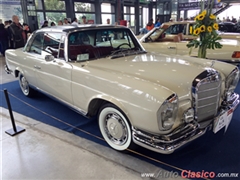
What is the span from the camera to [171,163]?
2275 mm

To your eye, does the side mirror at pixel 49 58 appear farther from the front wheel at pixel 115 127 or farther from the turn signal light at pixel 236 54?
the turn signal light at pixel 236 54

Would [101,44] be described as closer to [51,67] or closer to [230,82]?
[51,67]

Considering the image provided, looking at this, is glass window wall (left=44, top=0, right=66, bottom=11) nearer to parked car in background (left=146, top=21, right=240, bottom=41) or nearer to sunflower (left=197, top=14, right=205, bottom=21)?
parked car in background (left=146, top=21, right=240, bottom=41)

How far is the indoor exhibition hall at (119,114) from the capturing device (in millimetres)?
2041

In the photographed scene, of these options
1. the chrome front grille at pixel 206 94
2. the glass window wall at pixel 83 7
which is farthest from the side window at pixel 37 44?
the glass window wall at pixel 83 7

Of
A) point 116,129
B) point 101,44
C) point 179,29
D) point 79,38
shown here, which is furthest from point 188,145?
point 179,29

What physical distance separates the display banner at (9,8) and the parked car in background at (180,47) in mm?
8094

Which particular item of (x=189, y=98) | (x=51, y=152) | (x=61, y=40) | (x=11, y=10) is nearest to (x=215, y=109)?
(x=189, y=98)

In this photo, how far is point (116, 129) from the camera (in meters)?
2.41

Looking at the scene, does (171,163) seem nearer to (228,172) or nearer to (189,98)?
(228,172)

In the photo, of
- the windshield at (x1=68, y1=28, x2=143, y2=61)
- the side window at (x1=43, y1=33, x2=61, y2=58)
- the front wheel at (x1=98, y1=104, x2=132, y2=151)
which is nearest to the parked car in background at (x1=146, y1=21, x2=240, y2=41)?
the windshield at (x1=68, y1=28, x2=143, y2=61)

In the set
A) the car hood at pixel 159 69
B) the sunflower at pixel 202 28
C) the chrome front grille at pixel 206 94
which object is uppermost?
the sunflower at pixel 202 28

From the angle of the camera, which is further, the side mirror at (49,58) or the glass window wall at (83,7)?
the glass window wall at (83,7)

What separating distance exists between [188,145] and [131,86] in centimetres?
92
